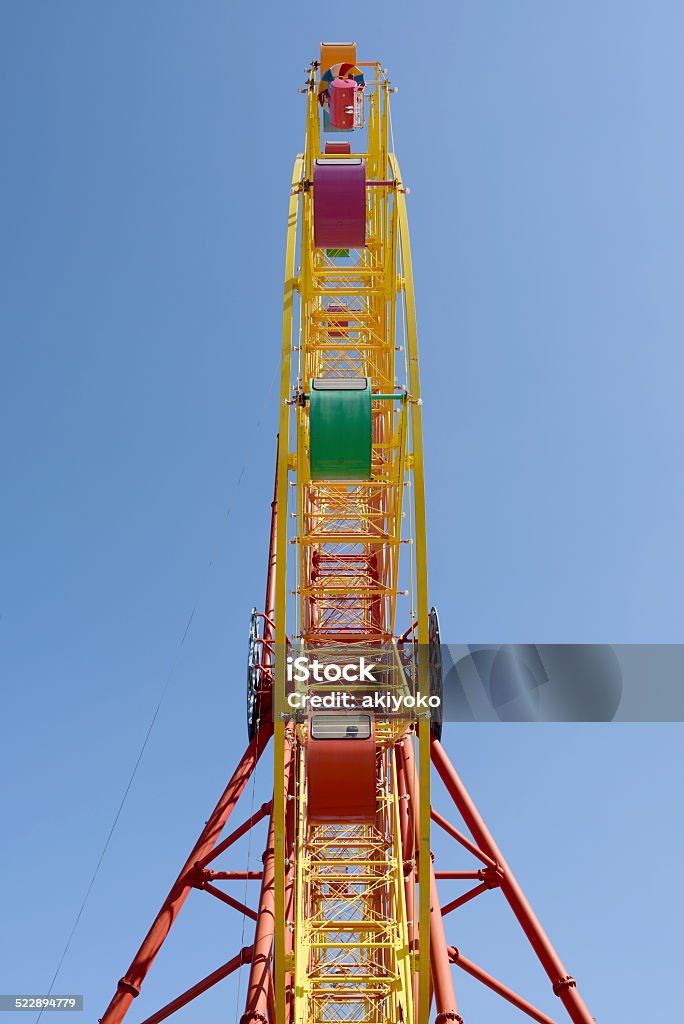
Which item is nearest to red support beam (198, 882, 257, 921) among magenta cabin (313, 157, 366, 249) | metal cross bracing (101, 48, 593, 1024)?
metal cross bracing (101, 48, 593, 1024)

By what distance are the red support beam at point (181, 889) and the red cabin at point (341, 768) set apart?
3.16 meters

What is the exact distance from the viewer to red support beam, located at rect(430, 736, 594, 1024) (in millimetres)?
13828

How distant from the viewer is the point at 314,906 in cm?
1758

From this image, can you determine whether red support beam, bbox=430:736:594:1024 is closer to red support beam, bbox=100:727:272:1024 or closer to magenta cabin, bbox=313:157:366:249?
red support beam, bbox=100:727:272:1024

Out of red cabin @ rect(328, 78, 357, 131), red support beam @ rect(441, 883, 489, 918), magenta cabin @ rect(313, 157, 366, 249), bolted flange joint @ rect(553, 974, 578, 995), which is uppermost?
red cabin @ rect(328, 78, 357, 131)

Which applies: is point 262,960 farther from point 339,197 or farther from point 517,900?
point 339,197

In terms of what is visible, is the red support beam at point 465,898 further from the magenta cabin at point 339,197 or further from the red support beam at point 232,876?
the magenta cabin at point 339,197

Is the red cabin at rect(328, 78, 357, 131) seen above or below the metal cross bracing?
above

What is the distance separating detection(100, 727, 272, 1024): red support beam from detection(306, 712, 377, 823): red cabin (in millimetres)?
3164

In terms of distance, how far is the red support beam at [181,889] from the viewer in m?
13.9

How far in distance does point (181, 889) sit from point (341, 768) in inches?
160

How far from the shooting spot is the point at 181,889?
15.5 m

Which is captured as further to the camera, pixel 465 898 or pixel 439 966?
pixel 465 898

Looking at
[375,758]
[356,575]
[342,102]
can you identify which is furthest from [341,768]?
[342,102]
